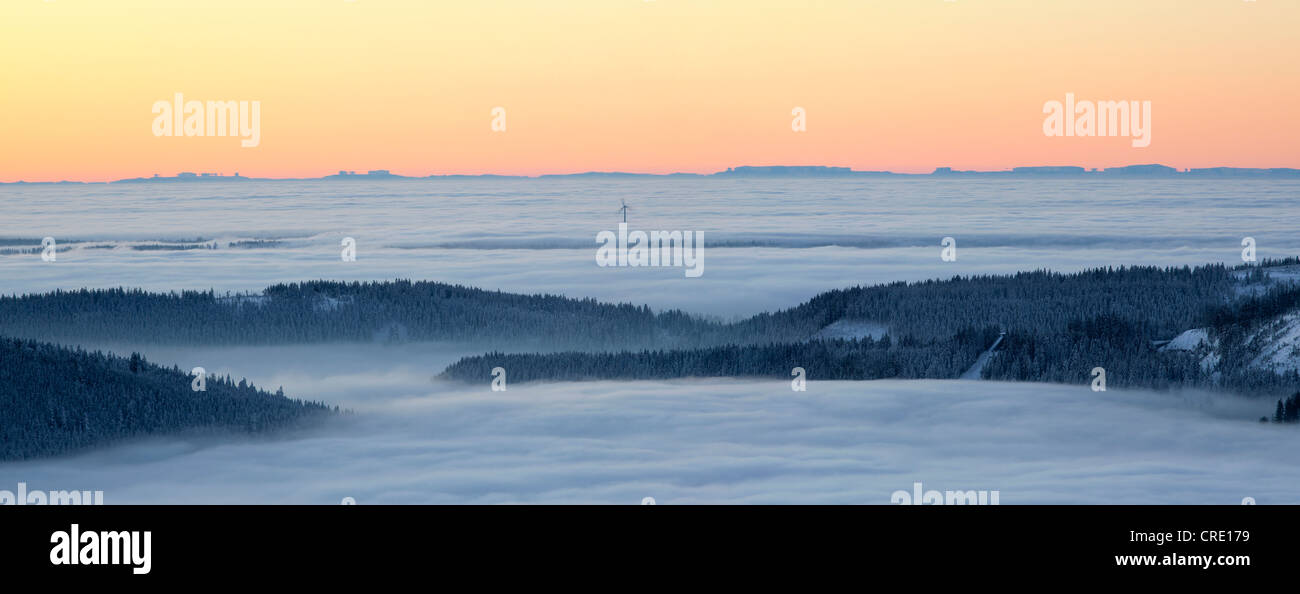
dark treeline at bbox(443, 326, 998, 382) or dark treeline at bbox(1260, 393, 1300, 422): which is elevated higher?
dark treeline at bbox(443, 326, 998, 382)

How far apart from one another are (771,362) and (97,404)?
39.8 feet

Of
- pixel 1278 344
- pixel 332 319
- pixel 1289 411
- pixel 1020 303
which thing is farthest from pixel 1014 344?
pixel 332 319

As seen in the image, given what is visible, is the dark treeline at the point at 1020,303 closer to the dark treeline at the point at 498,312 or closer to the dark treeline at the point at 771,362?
the dark treeline at the point at 498,312

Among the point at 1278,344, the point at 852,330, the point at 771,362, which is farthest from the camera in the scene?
the point at 852,330

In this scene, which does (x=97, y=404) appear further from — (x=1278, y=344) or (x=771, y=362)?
(x=1278, y=344)

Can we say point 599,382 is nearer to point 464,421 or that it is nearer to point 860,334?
point 464,421

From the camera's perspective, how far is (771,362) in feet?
72.4

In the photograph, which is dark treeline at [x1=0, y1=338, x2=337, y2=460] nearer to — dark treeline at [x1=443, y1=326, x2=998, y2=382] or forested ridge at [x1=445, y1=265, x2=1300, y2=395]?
dark treeline at [x1=443, y1=326, x2=998, y2=382]

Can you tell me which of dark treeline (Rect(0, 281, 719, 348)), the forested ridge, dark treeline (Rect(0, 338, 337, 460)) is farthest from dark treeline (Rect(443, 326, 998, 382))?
dark treeline (Rect(0, 281, 719, 348))

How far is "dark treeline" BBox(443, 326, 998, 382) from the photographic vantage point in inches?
834


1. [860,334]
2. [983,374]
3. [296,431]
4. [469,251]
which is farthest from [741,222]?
[296,431]

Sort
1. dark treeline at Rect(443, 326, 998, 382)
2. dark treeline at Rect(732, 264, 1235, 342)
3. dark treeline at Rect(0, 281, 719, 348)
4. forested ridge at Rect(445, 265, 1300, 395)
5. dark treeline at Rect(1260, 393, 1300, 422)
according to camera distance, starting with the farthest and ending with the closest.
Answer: dark treeline at Rect(0, 281, 719, 348), dark treeline at Rect(732, 264, 1235, 342), dark treeline at Rect(443, 326, 998, 382), forested ridge at Rect(445, 265, 1300, 395), dark treeline at Rect(1260, 393, 1300, 422)

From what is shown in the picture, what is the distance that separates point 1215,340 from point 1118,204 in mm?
84276

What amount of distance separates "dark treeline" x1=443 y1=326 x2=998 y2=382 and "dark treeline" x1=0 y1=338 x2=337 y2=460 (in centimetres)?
597
